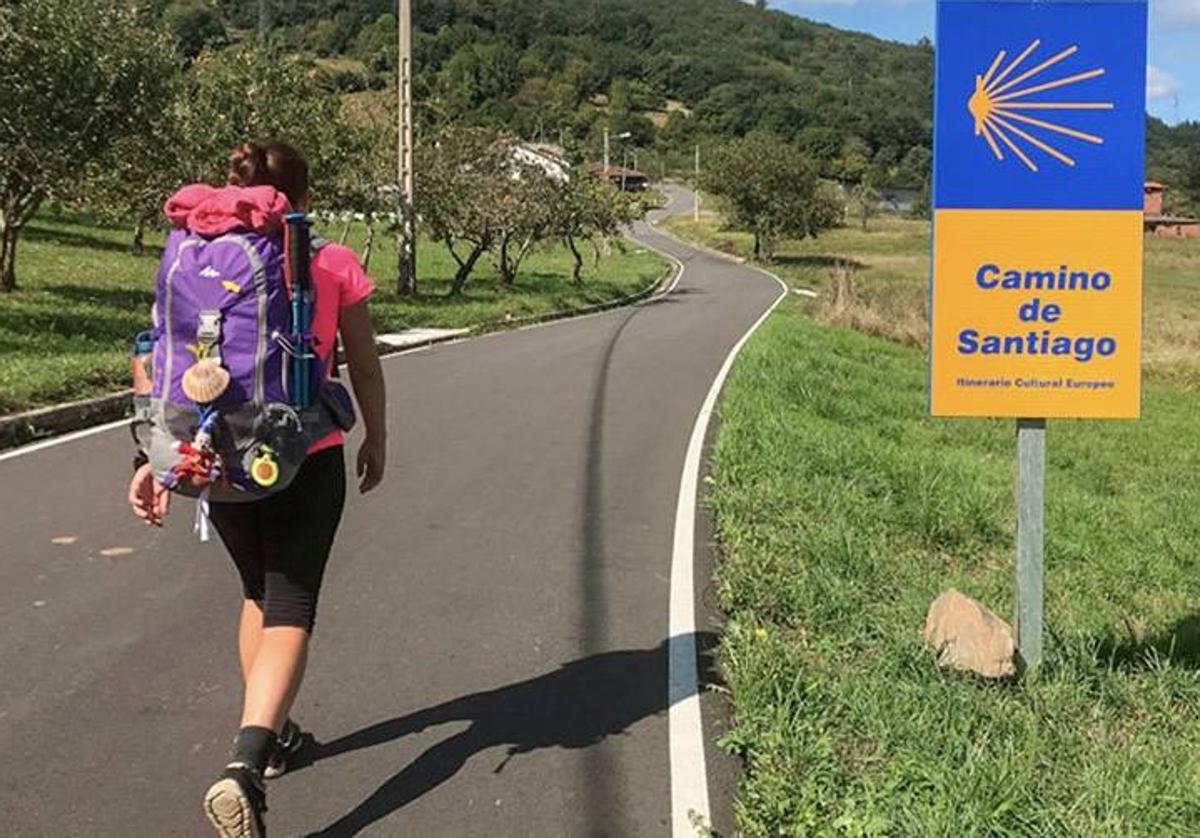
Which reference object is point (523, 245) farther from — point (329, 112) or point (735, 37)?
point (735, 37)

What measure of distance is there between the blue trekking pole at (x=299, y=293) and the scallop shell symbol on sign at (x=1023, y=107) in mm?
2574

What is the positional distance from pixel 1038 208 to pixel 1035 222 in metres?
0.05

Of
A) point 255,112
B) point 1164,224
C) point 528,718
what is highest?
point 1164,224

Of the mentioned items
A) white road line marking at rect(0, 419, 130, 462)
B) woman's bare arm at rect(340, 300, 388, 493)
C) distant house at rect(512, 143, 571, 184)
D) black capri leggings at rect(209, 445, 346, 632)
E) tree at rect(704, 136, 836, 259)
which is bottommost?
white road line marking at rect(0, 419, 130, 462)

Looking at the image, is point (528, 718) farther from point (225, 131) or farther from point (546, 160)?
point (546, 160)

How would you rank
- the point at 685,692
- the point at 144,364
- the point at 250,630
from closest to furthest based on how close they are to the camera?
the point at 144,364
the point at 250,630
the point at 685,692

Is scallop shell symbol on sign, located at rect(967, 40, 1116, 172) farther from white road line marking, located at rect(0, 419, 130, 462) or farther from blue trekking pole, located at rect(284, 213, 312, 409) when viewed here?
white road line marking, located at rect(0, 419, 130, 462)

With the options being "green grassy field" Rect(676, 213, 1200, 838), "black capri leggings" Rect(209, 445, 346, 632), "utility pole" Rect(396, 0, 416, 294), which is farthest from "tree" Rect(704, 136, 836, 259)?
"black capri leggings" Rect(209, 445, 346, 632)

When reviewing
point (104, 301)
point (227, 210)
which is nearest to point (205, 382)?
point (227, 210)

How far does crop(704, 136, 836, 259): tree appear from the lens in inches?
2633

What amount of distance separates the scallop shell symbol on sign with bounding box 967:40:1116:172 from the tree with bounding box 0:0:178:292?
14040 mm

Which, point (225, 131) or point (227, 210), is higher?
point (225, 131)

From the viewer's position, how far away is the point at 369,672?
4703 mm

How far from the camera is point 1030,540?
4.48m
